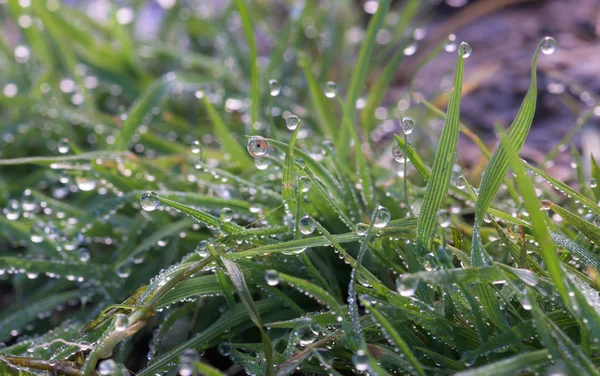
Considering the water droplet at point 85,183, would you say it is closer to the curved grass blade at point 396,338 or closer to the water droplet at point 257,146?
the water droplet at point 257,146

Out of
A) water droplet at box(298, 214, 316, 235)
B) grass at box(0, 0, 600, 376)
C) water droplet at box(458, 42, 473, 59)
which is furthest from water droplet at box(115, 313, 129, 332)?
water droplet at box(458, 42, 473, 59)

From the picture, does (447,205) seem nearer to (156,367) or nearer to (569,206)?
(569,206)

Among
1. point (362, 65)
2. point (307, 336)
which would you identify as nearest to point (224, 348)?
point (307, 336)

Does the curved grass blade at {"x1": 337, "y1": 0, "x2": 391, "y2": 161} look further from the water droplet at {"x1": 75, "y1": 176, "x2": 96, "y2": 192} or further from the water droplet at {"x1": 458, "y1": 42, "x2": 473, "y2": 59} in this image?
the water droplet at {"x1": 75, "y1": 176, "x2": 96, "y2": 192}

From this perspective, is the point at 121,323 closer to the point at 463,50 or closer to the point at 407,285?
the point at 407,285

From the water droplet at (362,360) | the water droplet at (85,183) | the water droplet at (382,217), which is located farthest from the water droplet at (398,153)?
the water droplet at (85,183)

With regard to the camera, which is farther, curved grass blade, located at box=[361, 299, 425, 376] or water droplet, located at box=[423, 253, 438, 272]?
water droplet, located at box=[423, 253, 438, 272]

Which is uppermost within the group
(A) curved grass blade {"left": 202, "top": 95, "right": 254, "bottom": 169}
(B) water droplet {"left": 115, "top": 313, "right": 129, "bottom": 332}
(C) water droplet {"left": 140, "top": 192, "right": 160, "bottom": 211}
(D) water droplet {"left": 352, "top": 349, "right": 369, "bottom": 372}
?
(A) curved grass blade {"left": 202, "top": 95, "right": 254, "bottom": 169}

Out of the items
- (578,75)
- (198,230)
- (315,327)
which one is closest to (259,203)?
(198,230)
